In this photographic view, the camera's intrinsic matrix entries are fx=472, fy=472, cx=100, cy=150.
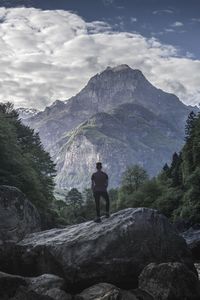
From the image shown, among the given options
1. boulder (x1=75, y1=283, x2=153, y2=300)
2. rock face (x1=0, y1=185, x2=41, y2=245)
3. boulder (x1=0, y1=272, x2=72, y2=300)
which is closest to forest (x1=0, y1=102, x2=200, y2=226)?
rock face (x1=0, y1=185, x2=41, y2=245)

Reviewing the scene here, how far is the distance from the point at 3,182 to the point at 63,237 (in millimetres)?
34387

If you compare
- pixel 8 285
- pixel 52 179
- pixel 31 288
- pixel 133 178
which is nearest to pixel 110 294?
pixel 31 288

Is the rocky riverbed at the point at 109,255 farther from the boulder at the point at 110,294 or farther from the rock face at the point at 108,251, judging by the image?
the boulder at the point at 110,294

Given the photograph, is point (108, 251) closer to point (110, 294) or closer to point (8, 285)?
point (110, 294)

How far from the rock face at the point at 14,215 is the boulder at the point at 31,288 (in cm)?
1887

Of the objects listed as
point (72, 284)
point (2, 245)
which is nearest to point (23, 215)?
point (2, 245)

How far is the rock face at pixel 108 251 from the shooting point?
25219 millimetres

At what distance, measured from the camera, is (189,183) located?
276 feet

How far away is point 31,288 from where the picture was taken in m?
20.7

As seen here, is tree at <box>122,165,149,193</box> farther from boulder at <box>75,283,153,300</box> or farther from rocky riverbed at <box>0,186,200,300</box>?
boulder at <box>75,283,153,300</box>

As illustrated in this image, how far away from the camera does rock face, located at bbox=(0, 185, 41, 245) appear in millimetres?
40188

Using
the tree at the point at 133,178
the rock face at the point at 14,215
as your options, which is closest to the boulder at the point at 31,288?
the rock face at the point at 14,215

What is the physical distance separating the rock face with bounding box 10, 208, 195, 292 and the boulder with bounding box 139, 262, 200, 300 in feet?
10.5

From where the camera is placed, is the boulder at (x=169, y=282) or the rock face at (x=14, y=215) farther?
the rock face at (x=14, y=215)
